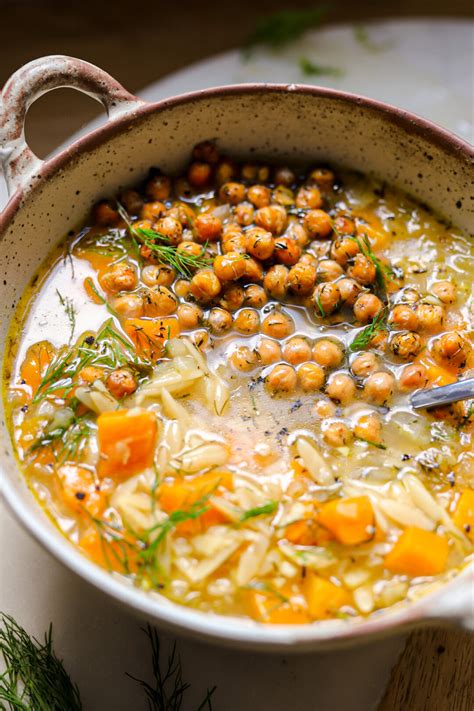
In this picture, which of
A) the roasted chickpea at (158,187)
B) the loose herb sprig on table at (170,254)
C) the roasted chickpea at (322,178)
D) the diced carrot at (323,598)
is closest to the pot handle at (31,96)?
the roasted chickpea at (158,187)

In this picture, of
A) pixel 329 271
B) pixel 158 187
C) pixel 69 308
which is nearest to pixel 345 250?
pixel 329 271

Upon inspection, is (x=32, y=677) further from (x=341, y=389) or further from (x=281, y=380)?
(x=341, y=389)

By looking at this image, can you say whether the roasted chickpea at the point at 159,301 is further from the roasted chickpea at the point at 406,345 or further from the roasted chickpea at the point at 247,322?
the roasted chickpea at the point at 406,345

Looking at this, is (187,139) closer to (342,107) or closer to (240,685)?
(342,107)

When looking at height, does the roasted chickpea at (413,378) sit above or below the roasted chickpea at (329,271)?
below

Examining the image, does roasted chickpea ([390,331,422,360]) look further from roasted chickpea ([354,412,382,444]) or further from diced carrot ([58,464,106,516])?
diced carrot ([58,464,106,516])

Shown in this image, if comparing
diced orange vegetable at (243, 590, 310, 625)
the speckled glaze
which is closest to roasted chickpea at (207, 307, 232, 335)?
the speckled glaze

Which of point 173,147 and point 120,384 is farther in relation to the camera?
point 173,147

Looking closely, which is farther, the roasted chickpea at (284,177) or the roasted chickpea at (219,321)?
the roasted chickpea at (284,177)
